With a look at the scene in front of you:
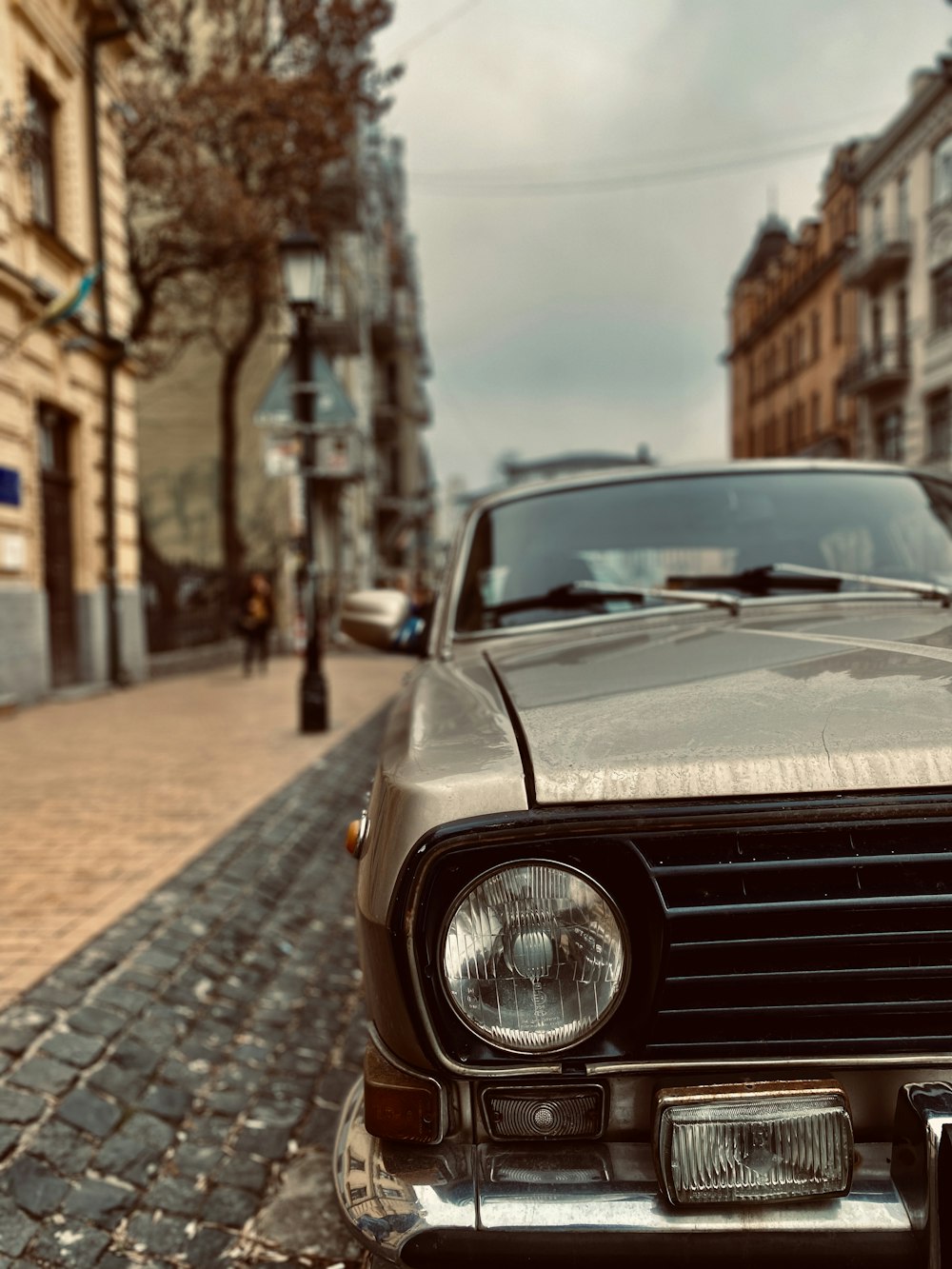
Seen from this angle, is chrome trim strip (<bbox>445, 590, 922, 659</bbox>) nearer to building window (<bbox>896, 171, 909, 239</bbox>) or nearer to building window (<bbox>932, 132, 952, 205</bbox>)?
building window (<bbox>932, 132, 952, 205</bbox>)

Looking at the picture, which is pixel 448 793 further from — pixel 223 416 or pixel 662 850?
pixel 223 416

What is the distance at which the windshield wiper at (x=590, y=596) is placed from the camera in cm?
256

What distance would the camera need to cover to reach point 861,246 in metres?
34.4

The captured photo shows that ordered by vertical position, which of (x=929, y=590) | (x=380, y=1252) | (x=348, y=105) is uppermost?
(x=348, y=105)

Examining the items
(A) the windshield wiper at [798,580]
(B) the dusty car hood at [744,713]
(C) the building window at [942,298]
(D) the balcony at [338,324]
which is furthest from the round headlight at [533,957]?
(C) the building window at [942,298]

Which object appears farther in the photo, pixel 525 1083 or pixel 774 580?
pixel 774 580

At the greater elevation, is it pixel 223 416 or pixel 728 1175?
pixel 223 416

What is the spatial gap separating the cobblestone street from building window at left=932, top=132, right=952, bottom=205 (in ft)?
97.4

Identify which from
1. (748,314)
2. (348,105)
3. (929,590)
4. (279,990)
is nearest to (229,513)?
(348,105)

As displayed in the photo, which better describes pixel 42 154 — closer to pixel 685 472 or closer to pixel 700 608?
pixel 685 472

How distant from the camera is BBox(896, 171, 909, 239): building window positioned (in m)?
31.3

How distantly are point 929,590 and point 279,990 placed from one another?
2.55 m

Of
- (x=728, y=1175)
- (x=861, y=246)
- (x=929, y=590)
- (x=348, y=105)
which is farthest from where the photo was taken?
(x=861, y=246)

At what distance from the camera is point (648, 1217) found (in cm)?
132
